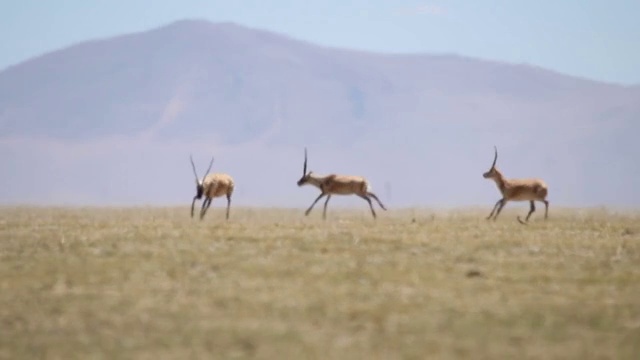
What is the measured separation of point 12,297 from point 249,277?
12.4 feet

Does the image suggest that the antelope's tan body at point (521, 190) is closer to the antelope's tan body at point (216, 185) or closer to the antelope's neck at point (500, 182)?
the antelope's neck at point (500, 182)

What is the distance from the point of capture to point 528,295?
18.7 m

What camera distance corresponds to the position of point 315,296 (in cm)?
1825

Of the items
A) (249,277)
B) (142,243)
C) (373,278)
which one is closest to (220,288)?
(249,277)

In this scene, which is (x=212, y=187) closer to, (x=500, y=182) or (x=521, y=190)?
(x=500, y=182)

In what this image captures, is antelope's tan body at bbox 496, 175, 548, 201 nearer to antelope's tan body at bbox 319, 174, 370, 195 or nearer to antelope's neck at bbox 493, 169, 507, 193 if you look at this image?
antelope's neck at bbox 493, 169, 507, 193

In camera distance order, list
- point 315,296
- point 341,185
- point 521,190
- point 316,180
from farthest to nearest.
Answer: point 316,180 → point 341,185 → point 521,190 → point 315,296

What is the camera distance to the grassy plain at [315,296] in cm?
1530

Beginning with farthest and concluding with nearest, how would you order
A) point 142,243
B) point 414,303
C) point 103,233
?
point 103,233, point 142,243, point 414,303

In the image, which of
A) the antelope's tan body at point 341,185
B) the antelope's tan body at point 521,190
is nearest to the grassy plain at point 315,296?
the antelope's tan body at point 521,190

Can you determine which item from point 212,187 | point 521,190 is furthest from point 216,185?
point 521,190

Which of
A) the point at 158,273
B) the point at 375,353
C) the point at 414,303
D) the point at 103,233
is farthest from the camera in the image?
the point at 103,233

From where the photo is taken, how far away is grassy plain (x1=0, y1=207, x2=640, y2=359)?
15297 mm

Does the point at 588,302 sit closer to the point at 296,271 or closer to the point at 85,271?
the point at 296,271
